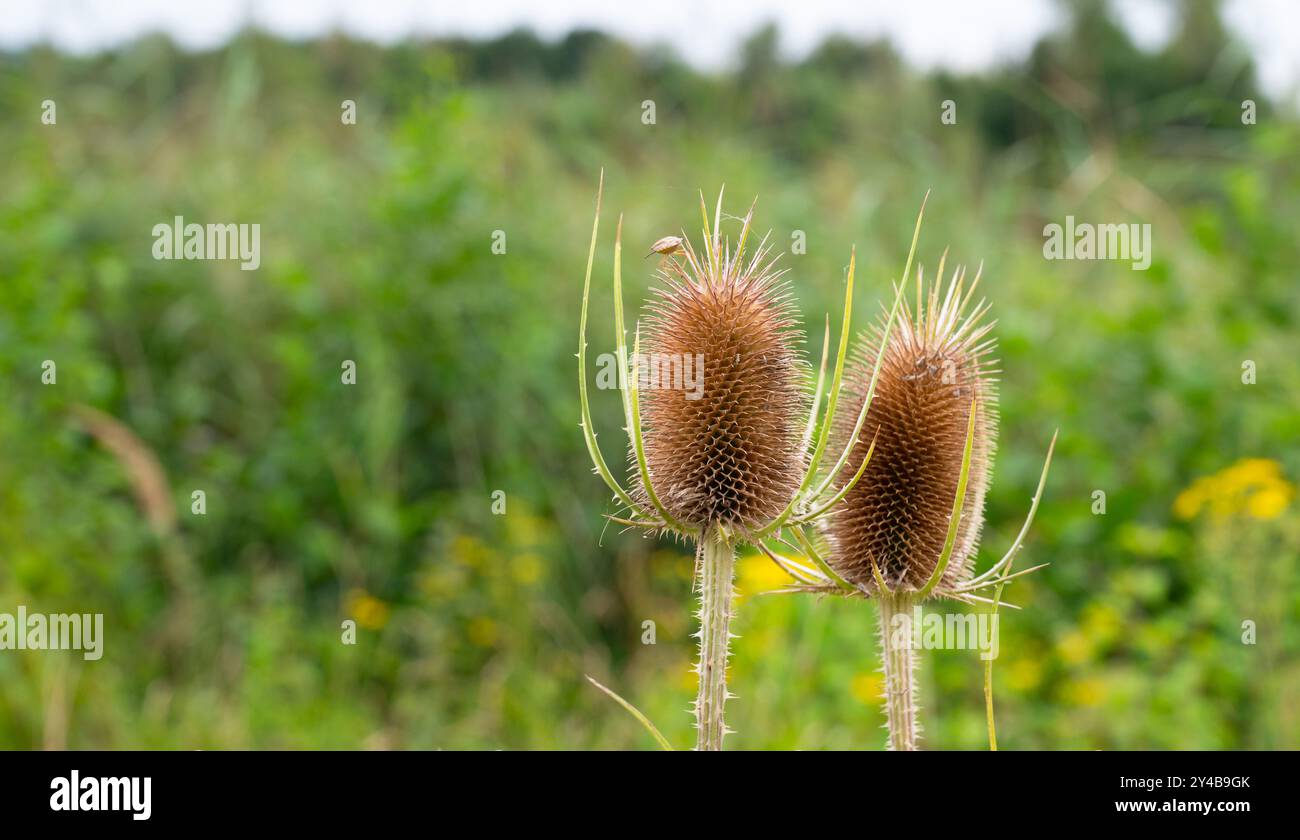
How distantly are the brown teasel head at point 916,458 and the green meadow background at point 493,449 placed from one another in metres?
2.27

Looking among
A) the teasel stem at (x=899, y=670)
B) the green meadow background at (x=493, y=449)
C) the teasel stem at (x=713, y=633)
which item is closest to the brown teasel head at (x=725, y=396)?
the teasel stem at (x=713, y=633)

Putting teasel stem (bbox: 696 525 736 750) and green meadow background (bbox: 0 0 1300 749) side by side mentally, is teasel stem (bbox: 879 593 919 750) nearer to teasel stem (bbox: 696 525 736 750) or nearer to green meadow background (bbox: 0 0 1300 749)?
teasel stem (bbox: 696 525 736 750)

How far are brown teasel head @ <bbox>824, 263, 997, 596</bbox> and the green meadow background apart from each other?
89.3 inches

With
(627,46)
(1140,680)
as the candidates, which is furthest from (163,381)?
(1140,680)

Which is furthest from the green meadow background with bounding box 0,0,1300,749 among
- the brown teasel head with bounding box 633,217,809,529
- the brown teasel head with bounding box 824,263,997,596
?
the brown teasel head with bounding box 633,217,809,529

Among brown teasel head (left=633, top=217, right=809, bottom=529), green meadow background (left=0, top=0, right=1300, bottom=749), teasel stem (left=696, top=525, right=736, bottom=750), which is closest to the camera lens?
teasel stem (left=696, top=525, right=736, bottom=750)

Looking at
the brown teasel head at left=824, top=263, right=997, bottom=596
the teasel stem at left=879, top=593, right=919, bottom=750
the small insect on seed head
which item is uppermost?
the small insect on seed head

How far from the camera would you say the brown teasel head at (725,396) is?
1.94 meters

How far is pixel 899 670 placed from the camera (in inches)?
73.6

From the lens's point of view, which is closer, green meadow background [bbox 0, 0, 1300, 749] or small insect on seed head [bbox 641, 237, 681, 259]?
small insect on seed head [bbox 641, 237, 681, 259]

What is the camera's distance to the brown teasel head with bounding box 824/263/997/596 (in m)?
1.99

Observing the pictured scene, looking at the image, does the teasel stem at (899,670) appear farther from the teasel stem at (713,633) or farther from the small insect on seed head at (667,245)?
the small insect on seed head at (667,245)

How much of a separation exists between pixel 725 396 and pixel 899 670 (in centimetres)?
56

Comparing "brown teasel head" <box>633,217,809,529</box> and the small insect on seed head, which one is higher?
the small insect on seed head
